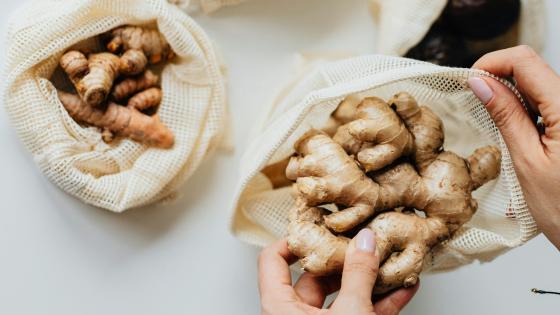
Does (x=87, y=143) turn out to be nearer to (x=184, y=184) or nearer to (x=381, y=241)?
(x=184, y=184)

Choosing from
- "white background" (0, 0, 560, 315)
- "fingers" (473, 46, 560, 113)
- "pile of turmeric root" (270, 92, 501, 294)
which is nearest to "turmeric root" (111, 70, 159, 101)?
"white background" (0, 0, 560, 315)

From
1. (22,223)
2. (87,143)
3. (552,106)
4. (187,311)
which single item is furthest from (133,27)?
(552,106)

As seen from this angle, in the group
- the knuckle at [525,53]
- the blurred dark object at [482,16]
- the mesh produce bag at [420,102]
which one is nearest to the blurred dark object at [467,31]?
the blurred dark object at [482,16]

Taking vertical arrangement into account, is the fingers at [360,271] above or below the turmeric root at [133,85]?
below

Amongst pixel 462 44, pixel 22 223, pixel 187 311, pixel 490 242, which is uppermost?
pixel 462 44

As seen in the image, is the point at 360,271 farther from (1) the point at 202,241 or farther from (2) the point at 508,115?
(1) the point at 202,241

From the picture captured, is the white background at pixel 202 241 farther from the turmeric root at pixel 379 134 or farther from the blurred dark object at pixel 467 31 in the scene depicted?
the turmeric root at pixel 379 134

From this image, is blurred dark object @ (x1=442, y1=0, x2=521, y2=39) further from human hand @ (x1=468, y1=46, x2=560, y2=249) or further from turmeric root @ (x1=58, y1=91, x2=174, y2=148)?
turmeric root @ (x1=58, y1=91, x2=174, y2=148)

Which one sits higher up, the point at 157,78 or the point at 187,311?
the point at 157,78
